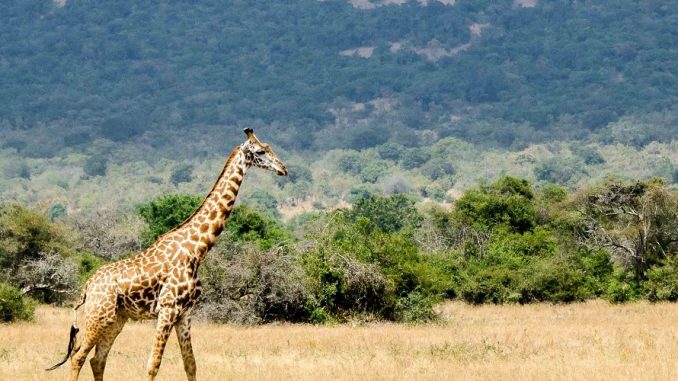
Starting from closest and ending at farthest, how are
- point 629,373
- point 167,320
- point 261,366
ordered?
point 167,320
point 629,373
point 261,366

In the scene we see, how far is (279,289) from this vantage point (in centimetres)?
2775

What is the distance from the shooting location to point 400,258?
98.3ft

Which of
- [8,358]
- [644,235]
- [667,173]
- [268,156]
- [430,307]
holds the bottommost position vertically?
[667,173]

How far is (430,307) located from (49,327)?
899 centimetres

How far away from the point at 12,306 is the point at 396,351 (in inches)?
429

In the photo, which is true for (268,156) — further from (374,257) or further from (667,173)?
(667,173)

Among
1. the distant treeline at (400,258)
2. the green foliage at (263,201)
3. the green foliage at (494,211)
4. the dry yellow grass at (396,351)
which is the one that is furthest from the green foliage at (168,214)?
the green foliage at (263,201)

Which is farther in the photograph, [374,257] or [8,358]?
[374,257]

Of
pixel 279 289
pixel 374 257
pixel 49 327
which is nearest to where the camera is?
pixel 49 327

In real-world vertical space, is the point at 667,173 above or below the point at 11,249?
below

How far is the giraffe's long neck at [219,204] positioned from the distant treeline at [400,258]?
1234cm

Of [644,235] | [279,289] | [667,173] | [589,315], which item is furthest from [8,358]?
[667,173]

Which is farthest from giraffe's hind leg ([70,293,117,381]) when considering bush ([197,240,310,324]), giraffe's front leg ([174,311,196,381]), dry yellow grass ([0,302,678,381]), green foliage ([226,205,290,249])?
green foliage ([226,205,290,249])

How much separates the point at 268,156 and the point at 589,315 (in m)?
16.0
